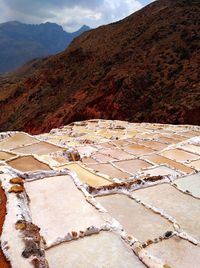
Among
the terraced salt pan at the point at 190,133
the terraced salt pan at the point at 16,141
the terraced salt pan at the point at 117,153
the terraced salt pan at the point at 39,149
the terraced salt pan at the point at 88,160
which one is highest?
the terraced salt pan at the point at 16,141

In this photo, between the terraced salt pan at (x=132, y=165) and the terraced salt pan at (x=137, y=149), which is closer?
the terraced salt pan at (x=132, y=165)

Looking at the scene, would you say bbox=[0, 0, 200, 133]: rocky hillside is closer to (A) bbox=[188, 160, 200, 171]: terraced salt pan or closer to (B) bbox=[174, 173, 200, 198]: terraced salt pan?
(A) bbox=[188, 160, 200, 171]: terraced salt pan

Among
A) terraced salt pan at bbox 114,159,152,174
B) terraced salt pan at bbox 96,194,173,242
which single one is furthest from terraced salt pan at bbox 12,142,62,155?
terraced salt pan at bbox 96,194,173,242

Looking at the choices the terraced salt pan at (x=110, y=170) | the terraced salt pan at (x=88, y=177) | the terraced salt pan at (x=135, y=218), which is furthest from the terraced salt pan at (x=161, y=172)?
the terraced salt pan at (x=135, y=218)

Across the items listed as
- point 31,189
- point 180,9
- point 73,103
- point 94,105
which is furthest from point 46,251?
point 180,9

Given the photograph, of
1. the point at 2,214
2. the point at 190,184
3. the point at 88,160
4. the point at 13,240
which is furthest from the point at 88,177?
the point at 13,240

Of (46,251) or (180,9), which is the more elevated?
(180,9)

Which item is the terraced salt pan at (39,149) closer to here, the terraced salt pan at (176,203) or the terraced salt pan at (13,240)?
the terraced salt pan at (176,203)

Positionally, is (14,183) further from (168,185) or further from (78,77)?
(78,77)
